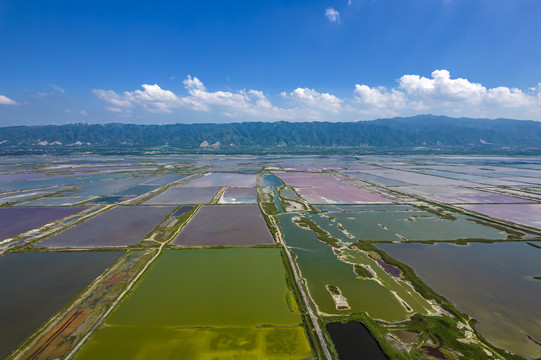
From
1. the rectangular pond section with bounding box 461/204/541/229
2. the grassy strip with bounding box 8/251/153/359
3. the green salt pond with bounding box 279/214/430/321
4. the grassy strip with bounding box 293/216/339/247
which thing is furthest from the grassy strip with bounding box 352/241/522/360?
the rectangular pond section with bounding box 461/204/541/229

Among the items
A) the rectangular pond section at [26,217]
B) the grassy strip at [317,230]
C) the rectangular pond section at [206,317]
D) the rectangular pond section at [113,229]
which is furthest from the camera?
the rectangular pond section at [26,217]

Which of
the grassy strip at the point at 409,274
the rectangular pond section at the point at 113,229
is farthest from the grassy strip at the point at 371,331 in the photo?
the rectangular pond section at the point at 113,229

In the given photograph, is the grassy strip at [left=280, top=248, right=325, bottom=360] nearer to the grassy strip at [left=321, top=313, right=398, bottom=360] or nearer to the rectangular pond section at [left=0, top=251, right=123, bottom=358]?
the grassy strip at [left=321, top=313, right=398, bottom=360]

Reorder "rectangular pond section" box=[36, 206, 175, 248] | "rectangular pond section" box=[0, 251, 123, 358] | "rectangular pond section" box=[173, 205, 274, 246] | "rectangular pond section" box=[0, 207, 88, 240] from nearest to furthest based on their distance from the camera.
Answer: "rectangular pond section" box=[0, 251, 123, 358] → "rectangular pond section" box=[36, 206, 175, 248] → "rectangular pond section" box=[173, 205, 274, 246] → "rectangular pond section" box=[0, 207, 88, 240]

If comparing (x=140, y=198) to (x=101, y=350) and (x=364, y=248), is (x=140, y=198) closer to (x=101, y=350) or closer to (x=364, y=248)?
(x=101, y=350)

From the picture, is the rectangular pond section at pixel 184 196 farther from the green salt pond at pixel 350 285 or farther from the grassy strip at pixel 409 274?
the grassy strip at pixel 409 274

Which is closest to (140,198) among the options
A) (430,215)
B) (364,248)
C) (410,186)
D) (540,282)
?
(364,248)
